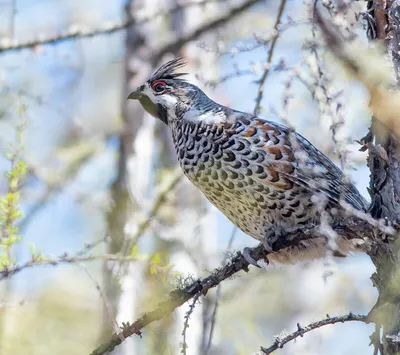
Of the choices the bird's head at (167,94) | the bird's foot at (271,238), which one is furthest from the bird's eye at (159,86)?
the bird's foot at (271,238)

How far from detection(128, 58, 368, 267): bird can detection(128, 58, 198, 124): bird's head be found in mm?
422

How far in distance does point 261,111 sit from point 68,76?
20.2ft

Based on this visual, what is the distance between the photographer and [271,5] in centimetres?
847

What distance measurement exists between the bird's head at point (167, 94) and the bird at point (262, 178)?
0.42 meters

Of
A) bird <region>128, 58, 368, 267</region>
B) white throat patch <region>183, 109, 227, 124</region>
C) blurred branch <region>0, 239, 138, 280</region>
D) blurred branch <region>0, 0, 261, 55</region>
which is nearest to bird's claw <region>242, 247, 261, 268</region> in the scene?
bird <region>128, 58, 368, 267</region>

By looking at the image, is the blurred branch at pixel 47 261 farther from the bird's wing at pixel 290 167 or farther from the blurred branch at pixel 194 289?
the bird's wing at pixel 290 167

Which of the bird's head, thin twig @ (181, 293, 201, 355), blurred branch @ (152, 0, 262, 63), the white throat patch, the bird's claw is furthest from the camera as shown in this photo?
blurred branch @ (152, 0, 262, 63)

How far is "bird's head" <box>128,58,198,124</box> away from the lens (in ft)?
16.7

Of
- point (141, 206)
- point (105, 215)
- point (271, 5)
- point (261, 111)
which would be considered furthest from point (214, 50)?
point (271, 5)

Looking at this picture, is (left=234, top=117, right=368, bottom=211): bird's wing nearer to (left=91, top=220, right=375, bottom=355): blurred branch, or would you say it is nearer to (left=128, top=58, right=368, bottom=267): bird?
(left=128, top=58, right=368, bottom=267): bird

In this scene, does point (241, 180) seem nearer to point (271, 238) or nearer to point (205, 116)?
point (271, 238)

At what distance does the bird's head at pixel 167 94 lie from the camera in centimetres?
509

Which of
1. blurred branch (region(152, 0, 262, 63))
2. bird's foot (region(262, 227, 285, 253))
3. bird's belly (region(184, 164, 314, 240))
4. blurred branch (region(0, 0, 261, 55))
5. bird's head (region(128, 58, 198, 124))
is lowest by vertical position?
bird's foot (region(262, 227, 285, 253))

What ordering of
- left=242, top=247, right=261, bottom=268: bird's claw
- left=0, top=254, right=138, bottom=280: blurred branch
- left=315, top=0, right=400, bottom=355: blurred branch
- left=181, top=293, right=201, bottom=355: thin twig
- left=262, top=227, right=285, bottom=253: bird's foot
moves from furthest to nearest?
left=262, top=227, right=285, bottom=253: bird's foot → left=242, top=247, right=261, bottom=268: bird's claw → left=0, top=254, right=138, bottom=280: blurred branch → left=181, top=293, right=201, bottom=355: thin twig → left=315, top=0, right=400, bottom=355: blurred branch
